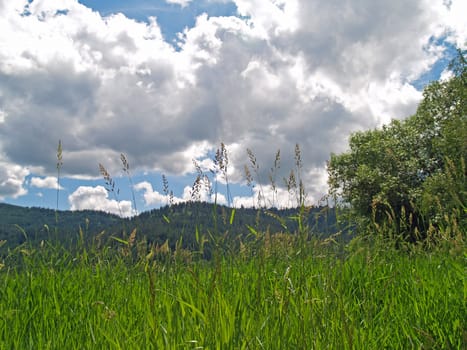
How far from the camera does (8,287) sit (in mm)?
4660

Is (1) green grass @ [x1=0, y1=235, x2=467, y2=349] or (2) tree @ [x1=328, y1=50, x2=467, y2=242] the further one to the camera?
(2) tree @ [x1=328, y1=50, x2=467, y2=242]

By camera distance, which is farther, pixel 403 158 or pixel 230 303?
pixel 403 158

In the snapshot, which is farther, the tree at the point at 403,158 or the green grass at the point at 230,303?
the tree at the point at 403,158

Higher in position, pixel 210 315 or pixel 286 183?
pixel 286 183

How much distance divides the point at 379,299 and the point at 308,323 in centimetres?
169

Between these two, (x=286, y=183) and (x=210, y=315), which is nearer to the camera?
(x=210, y=315)

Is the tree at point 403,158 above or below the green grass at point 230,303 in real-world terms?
above

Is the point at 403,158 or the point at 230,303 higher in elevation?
the point at 403,158

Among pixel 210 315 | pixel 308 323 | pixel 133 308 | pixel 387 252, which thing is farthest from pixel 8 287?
pixel 387 252

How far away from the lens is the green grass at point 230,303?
107 inches

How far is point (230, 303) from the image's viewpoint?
11.5 feet

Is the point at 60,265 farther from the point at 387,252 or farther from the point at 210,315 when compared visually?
the point at 387,252

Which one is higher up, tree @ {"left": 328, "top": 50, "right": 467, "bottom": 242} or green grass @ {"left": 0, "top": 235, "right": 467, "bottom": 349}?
tree @ {"left": 328, "top": 50, "right": 467, "bottom": 242}

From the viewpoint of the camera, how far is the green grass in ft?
8.90
